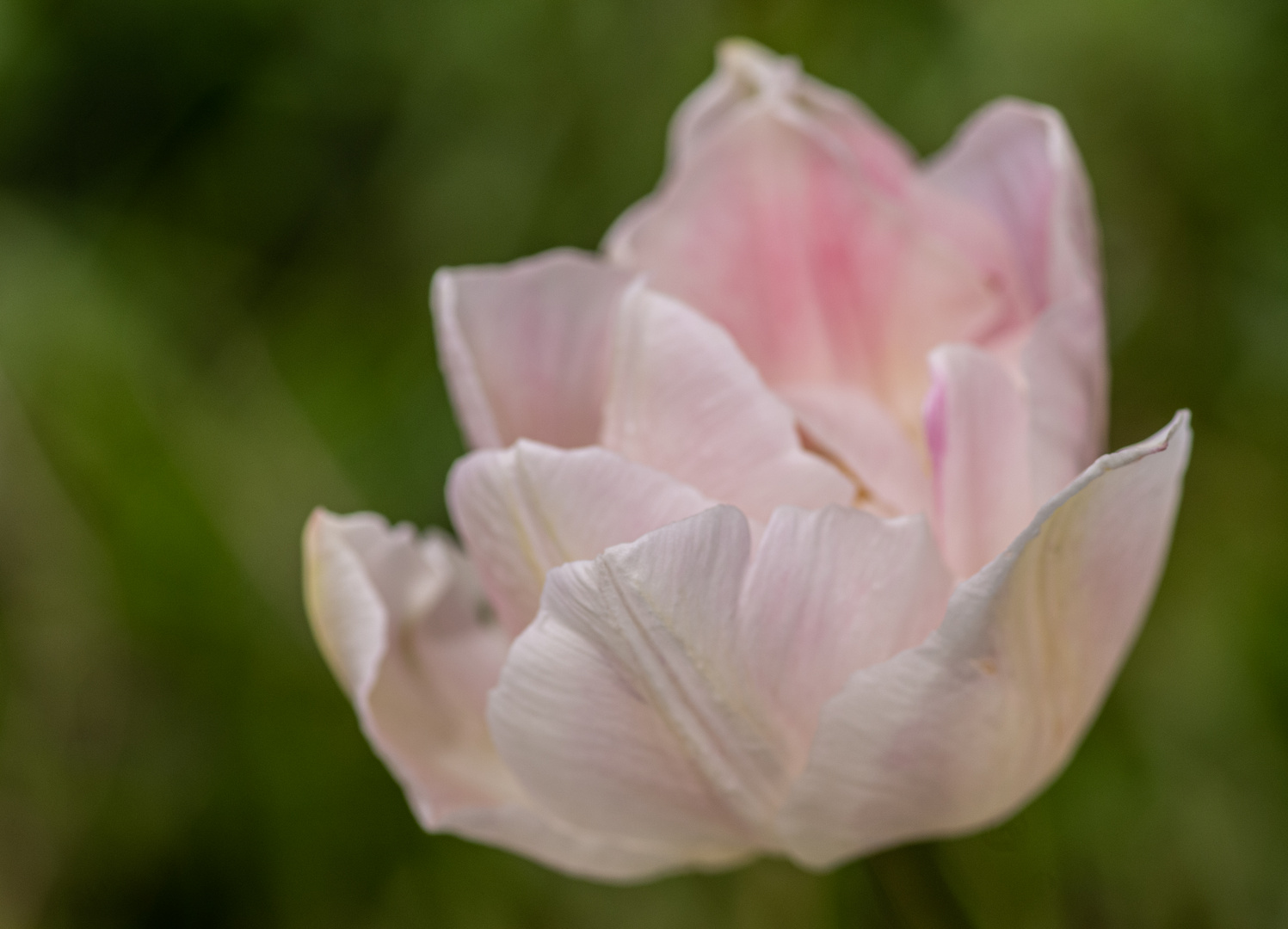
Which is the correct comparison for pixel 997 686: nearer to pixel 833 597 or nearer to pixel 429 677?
pixel 833 597

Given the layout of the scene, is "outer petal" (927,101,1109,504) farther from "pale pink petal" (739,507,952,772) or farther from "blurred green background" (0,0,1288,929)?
"blurred green background" (0,0,1288,929)

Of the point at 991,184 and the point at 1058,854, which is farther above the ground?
the point at 991,184

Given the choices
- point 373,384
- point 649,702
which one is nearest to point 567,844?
point 649,702

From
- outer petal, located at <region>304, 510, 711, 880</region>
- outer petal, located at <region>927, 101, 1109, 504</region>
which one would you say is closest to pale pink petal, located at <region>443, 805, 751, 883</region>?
outer petal, located at <region>304, 510, 711, 880</region>

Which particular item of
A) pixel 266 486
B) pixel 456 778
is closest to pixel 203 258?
pixel 266 486

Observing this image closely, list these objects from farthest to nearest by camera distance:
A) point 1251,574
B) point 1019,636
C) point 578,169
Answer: point 578,169, point 1251,574, point 1019,636

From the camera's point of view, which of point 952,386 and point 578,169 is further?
point 578,169

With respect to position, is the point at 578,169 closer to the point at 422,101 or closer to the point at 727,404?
the point at 422,101
